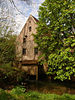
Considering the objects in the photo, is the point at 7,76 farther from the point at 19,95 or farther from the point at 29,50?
the point at 29,50

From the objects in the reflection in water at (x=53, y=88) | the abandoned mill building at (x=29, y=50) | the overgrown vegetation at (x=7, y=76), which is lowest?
the reflection in water at (x=53, y=88)

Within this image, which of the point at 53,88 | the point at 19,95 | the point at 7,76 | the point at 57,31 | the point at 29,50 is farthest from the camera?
the point at 29,50

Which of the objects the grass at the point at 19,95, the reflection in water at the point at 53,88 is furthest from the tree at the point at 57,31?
the grass at the point at 19,95

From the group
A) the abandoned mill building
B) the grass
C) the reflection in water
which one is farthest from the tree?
the abandoned mill building

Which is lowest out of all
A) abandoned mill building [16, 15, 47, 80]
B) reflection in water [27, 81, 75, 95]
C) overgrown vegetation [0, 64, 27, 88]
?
reflection in water [27, 81, 75, 95]

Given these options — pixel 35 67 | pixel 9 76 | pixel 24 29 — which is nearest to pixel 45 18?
pixel 9 76

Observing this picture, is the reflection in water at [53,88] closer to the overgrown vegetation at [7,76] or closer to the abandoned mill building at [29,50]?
the overgrown vegetation at [7,76]

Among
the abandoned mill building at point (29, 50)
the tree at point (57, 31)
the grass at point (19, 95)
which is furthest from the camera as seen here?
the abandoned mill building at point (29, 50)

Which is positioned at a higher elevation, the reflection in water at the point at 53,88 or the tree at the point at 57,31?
the tree at the point at 57,31

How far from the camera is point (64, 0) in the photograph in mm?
10180

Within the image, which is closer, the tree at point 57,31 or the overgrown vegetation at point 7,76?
the tree at point 57,31

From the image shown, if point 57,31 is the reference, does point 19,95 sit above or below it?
below

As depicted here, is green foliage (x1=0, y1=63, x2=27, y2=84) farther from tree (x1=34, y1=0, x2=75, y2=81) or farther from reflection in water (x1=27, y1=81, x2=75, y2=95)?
tree (x1=34, y1=0, x2=75, y2=81)

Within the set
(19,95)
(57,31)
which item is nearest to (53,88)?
(57,31)
